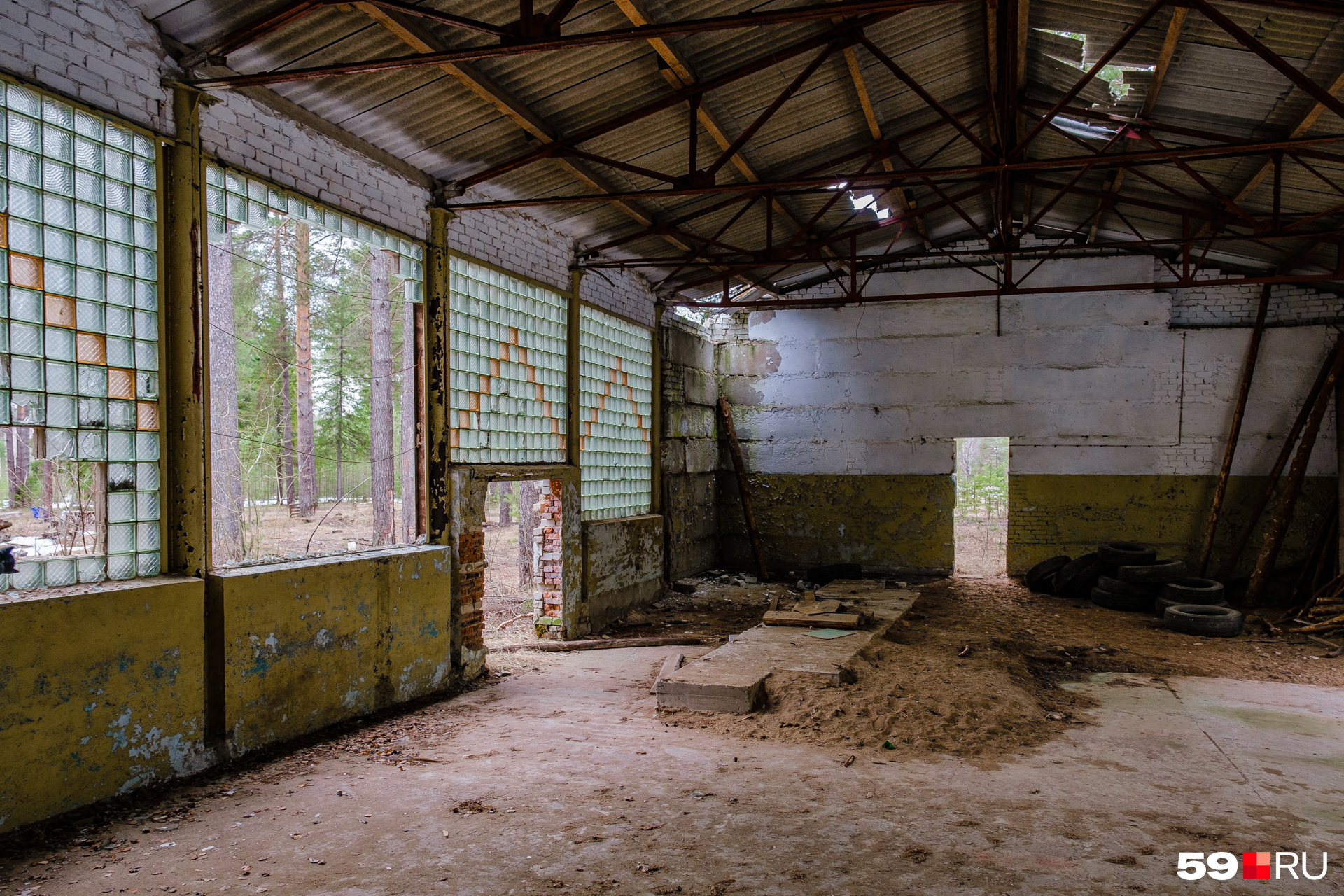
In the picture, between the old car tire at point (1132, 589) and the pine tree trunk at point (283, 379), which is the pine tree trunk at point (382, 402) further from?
the old car tire at point (1132, 589)

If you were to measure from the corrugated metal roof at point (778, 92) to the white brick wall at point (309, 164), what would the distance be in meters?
0.22

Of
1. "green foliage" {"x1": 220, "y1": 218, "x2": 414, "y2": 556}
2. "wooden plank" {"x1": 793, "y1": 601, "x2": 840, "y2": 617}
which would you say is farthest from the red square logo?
"green foliage" {"x1": 220, "y1": 218, "x2": 414, "y2": 556}

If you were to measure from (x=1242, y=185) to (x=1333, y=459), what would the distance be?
487 centimetres

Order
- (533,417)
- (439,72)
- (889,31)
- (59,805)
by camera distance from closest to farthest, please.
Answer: (59,805), (439,72), (889,31), (533,417)

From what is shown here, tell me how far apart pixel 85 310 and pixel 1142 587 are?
11.5m

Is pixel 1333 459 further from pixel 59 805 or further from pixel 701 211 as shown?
pixel 59 805

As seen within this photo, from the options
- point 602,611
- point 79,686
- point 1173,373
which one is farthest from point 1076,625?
point 79,686

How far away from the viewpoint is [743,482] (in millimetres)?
13727

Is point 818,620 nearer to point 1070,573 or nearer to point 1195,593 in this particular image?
point 1070,573

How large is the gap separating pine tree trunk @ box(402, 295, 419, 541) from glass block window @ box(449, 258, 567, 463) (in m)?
0.37

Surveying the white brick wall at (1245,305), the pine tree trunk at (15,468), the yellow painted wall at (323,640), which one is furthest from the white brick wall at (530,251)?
the white brick wall at (1245,305)

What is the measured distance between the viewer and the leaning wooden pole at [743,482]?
13578 mm

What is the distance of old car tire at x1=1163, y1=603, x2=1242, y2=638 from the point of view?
30.6 feet

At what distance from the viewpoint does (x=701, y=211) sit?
371 inches
